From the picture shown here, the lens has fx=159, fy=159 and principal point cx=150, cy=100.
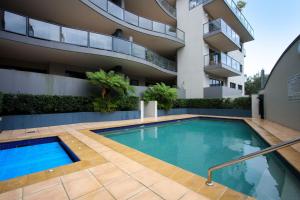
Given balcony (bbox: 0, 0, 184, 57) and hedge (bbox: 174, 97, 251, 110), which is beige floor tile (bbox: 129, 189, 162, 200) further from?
hedge (bbox: 174, 97, 251, 110)

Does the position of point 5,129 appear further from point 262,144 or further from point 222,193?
point 262,144

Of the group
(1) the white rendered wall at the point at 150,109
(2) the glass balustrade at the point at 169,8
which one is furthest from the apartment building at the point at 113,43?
(1) the white rendered wall at the point at 150,109

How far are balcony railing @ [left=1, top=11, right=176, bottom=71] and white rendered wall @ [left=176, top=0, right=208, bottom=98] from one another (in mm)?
5813

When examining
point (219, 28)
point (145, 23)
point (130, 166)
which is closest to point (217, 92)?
point (219, 28)

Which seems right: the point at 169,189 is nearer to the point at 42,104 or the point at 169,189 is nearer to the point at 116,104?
the point at 42,104

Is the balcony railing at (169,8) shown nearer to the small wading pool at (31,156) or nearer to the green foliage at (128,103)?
the green foliage at (128,103)

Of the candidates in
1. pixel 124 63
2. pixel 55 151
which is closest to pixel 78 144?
pixel 55 151

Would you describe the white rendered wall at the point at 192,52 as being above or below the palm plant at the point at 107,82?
above

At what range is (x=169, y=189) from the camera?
2398 mm

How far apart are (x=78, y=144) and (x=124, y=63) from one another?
26.8ft

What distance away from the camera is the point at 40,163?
4.12m

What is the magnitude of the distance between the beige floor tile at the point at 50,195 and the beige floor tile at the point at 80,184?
0.08m

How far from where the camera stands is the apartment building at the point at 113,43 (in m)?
8.09

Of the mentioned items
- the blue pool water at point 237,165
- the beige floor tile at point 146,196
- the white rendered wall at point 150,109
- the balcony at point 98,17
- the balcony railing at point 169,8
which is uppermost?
the balcony railing at point 169,8
